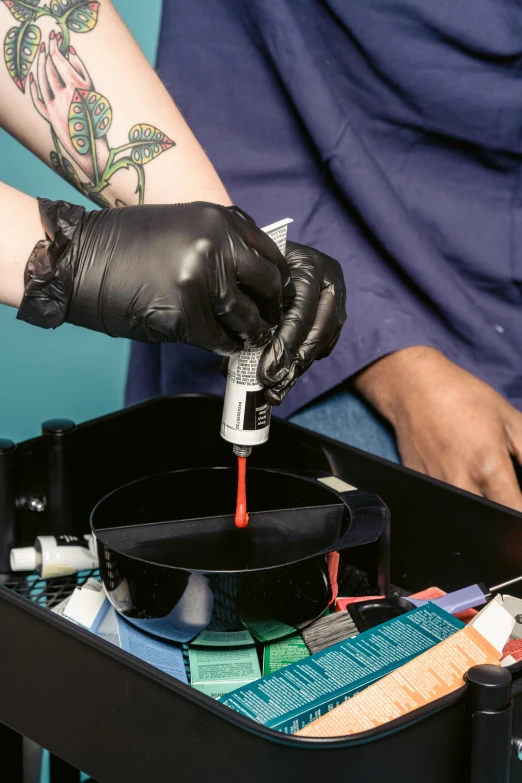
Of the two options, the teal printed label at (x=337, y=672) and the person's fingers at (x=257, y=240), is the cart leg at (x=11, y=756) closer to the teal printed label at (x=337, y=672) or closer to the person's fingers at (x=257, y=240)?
the teal printed label at (x=337, y=672)

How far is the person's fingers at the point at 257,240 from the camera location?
0.61m

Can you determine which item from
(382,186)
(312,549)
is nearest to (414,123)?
(382,186)

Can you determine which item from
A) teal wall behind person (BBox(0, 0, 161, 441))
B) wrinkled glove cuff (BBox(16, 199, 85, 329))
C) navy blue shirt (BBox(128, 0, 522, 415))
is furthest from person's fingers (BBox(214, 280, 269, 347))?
teal wall behind person (BBox(0, 0, 161, 441))

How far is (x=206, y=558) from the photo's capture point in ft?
2.27

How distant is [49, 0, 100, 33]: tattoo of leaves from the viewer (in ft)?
2.86

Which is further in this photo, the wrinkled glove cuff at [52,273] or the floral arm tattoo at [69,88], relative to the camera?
the floral arm tattoo at [69,88]

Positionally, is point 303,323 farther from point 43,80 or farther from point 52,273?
point 43,80

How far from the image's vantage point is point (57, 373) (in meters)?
1.99

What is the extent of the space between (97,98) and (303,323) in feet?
1.11

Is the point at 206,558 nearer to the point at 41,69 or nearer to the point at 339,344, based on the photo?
the point at 339,344

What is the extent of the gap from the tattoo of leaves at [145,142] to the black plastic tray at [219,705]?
0.93ft

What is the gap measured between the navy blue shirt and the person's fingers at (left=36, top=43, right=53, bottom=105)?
0.22 m

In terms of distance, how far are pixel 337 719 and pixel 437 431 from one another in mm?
447

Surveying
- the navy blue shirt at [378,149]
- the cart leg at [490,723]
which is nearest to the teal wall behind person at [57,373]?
the navy blue shirt at [378,149]
